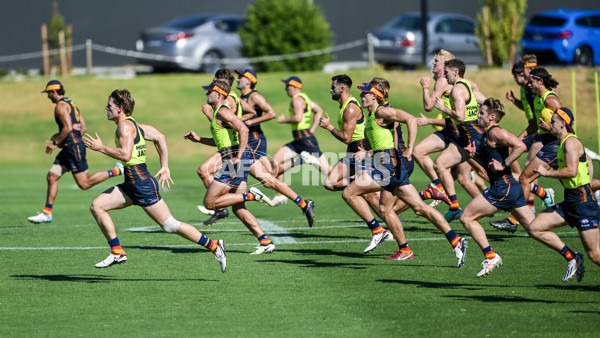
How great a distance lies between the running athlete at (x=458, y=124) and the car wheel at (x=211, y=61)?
1930cm

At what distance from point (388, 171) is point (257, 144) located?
14.6 feet

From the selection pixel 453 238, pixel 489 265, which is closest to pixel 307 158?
pixel 453 238

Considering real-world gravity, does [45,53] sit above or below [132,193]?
below

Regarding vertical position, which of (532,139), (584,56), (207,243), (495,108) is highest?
(495,108)

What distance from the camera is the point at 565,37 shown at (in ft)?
102

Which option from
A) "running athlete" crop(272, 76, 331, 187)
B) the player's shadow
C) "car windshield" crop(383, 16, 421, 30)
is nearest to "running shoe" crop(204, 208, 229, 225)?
"running athlete" crop(272, 76, 331, 187)

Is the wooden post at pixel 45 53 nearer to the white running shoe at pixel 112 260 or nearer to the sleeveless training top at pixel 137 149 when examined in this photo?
the sleeveless training top at pixel 137 149

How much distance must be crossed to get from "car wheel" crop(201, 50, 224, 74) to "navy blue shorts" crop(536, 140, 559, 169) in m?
21.0

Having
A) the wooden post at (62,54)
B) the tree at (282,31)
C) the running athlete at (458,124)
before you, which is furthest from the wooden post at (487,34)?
the running athlete at (458,124)

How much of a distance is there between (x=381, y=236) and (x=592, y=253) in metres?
3.35

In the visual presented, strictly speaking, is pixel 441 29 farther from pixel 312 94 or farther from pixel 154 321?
pixel 154 321

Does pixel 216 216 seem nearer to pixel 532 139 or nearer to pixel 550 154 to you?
pixel 532 139

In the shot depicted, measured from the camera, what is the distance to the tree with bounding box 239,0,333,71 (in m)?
31.8

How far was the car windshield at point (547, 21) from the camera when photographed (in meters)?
31.1
